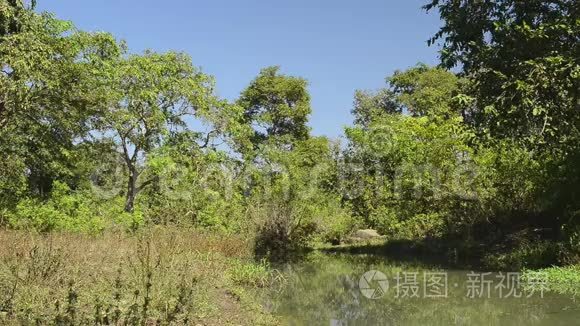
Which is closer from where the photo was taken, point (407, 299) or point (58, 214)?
point (407, 299)

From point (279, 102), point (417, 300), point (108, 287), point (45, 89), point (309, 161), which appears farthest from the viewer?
point (279, 102)

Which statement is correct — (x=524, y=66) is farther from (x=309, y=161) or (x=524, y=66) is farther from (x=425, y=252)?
(x=309, y=161)

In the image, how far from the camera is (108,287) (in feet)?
20.6

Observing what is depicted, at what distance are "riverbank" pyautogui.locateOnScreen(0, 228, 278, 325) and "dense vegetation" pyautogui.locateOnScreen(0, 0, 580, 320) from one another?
5215 mm

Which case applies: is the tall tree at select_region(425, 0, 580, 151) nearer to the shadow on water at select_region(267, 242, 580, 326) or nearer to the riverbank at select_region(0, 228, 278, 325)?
the shadow on water at select_region(267, 242, 580, 326)

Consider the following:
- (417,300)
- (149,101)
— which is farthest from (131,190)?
(417,300)

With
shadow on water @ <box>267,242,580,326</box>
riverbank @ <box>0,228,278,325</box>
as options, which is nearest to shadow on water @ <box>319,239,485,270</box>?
shadow on water @ <box>267,242,580,326</box>

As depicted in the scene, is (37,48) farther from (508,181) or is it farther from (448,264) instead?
(508,181)

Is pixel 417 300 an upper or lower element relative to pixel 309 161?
lower

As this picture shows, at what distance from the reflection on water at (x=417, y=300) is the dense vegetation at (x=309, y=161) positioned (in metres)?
2.06

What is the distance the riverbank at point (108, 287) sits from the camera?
568 cm

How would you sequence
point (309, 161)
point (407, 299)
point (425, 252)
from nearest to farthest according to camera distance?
1. point (407, 299)
2. point (425, 252)
3. point (309, 161)

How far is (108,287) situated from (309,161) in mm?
19947

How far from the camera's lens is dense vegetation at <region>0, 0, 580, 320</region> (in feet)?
37.3
